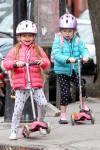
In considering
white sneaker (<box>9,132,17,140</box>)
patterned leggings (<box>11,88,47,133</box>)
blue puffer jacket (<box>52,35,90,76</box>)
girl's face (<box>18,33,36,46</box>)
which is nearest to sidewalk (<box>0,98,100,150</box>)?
white sneaker (<box>9,132,17,140</box>)

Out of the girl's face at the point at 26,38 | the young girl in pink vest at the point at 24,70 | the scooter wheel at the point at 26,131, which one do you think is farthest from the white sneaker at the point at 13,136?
the girl's face at the point at 26,38

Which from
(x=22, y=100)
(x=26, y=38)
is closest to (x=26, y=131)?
(x=22, y=100)

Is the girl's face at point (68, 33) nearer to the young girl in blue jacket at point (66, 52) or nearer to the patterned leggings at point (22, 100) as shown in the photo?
the young girl in blue jacket at point (66, 52)

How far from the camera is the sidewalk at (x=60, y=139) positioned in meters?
8.97

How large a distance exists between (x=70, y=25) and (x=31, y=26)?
3.81 feet

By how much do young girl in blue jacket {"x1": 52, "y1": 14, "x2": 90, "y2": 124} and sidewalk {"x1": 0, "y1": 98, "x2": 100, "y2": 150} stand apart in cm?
48

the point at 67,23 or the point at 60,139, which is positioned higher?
the point at 67,23

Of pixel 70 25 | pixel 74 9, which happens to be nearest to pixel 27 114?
pixel 70 25

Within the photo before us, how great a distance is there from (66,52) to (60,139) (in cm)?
168

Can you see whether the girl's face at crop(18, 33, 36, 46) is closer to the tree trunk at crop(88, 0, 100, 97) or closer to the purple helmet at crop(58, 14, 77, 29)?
the purple helmet at crop(58, 14, 77, 29)

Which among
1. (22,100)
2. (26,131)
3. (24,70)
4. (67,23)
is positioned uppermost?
(67,23)

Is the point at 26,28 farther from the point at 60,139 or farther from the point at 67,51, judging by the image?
the point at 60,139

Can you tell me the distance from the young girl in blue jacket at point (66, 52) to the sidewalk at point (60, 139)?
48cm

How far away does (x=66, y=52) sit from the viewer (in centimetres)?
1070
